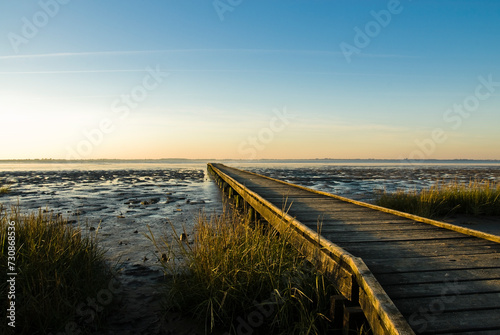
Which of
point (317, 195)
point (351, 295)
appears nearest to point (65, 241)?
point (351, 295)

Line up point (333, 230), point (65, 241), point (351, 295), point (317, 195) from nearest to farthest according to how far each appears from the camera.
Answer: point (351, 295), point (65, 241), point (333, 230), point (317, 195)

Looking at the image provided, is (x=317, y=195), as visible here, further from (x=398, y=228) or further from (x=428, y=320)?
(x=428, y=320)

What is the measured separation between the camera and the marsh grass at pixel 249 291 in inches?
131

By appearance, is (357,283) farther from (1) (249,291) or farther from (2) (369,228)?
(2) (369,228)

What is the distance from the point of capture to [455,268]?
126 inches

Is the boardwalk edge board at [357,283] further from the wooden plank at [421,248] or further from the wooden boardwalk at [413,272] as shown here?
the wooden plank at [421,248]

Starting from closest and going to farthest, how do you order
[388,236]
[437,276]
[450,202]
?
[437,276] → [388,236] → [450,202]

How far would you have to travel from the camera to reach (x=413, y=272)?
10.3ft

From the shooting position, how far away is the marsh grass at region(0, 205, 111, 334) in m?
3.21

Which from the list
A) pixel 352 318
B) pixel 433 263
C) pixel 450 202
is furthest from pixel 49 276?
pixel 450 202

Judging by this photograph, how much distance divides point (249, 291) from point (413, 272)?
5.57 ft

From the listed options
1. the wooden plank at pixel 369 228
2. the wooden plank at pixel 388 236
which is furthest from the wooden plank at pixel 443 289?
the wooden plank at pixel 369 228

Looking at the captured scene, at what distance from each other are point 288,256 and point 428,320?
6.98 feet

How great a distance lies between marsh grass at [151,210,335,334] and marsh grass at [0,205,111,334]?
101cm
